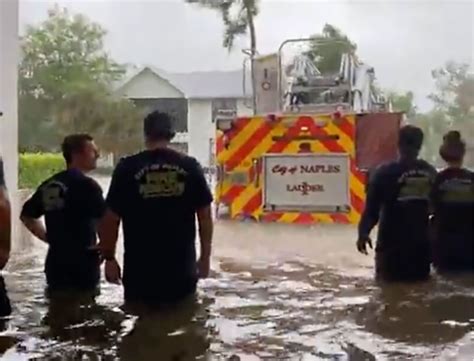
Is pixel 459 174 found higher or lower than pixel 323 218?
higher

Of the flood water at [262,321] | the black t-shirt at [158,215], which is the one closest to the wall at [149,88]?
the flood water at [262,321]

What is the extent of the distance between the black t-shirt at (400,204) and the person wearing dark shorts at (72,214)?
185 cm

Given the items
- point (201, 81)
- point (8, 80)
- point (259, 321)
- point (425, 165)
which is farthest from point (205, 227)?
point (201, 81)

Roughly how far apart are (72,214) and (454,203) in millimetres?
2721

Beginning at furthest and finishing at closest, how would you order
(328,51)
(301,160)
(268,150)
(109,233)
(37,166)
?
1. (37,166)
2. (328,51)
3. (268,150)
4. (301,160)
5. (109,233)

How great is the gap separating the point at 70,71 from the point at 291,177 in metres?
21.0

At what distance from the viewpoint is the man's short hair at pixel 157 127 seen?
5.08 meters

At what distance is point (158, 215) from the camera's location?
17.0 ft

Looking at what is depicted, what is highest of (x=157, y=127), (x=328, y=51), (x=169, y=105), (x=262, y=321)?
(x=328, y=51)

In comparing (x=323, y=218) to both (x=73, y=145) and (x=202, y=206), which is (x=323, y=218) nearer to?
(x=73, y=145)

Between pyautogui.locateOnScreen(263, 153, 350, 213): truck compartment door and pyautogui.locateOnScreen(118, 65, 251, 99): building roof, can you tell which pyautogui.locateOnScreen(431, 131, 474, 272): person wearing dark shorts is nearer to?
pyautogui.locateOnScreen(263, 153, 350, 213): truck compartment door

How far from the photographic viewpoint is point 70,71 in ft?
105

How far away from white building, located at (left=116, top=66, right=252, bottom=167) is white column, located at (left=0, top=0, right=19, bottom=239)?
1135 cm

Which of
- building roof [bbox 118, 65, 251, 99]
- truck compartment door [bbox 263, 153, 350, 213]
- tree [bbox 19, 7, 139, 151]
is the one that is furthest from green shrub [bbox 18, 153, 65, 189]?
truck compartment door [bbox 263, 153, 350, 213]
